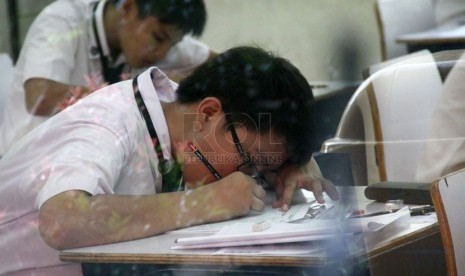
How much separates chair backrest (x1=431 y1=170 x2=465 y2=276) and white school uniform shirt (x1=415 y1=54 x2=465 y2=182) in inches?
6.7

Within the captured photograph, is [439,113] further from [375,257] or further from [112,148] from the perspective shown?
[112,148]

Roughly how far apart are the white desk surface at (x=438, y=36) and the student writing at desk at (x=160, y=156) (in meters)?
0.19

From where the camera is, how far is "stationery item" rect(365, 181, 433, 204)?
4.33 ft

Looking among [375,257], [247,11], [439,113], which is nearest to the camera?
[375,257]

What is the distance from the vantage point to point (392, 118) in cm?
151

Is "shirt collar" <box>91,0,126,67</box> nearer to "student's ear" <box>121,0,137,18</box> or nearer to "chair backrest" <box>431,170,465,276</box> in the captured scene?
"student's ear" <box>121,0,137,18</box>

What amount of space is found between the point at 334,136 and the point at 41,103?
1.39 feet

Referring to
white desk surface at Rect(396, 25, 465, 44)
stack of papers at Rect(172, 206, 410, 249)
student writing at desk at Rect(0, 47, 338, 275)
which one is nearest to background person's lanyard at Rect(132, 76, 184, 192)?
student writing at desk at Rect(0, 47, 338, 275)

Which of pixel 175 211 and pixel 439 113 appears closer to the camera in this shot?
pixel 175 211

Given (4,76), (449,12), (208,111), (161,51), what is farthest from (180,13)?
(449,12)

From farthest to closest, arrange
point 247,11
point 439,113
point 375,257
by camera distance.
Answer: point 439,113 < point 247,11 < point 375,257

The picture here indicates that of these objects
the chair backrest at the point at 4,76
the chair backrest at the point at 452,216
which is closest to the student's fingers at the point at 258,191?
the chair backrest at the point at 452,216

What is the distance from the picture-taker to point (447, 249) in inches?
47.9

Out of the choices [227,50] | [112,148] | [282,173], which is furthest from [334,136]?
[112,148]
